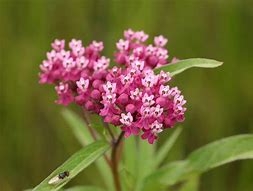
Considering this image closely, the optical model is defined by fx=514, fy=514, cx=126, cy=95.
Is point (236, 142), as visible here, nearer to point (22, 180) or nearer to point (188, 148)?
point (188, 148)

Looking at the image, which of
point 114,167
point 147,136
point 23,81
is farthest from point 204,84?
point 147,136

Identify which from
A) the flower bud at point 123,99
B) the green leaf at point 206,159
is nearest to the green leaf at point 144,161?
the green leaf at point 206,159

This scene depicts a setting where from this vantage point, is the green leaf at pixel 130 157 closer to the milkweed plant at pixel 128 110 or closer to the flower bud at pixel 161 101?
the milkweed plant at pixel 128 110

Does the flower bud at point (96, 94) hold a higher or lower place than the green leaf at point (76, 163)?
higher

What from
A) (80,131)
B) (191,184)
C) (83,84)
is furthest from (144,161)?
(83,84)

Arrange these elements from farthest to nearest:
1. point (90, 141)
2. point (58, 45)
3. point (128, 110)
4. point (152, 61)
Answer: point (90, 141), point (58, 45), point (152, 61), point (128, 110)

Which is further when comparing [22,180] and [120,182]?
[22,180]

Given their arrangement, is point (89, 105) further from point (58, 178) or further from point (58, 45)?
point (58, 45)
